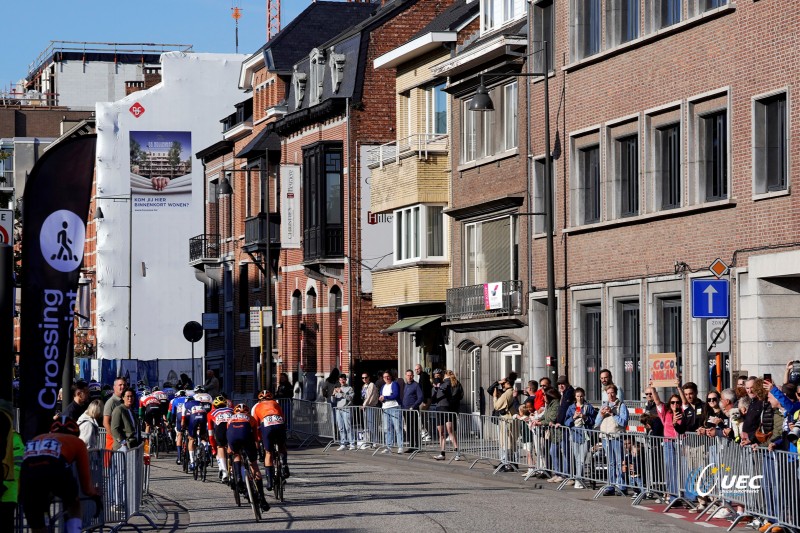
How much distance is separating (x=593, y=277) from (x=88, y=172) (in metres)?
17.3

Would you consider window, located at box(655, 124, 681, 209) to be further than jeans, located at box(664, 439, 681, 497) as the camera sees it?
Yes

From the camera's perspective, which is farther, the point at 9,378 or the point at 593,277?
the point at 593,277

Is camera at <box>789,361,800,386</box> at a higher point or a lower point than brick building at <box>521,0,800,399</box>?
lower

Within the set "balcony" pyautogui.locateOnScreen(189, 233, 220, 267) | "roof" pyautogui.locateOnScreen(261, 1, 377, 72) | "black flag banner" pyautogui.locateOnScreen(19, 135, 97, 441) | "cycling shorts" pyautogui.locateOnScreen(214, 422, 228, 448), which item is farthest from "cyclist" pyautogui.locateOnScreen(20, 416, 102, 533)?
"balcony" pyautogui.locateOnScreen(189, 233, 220, 267)

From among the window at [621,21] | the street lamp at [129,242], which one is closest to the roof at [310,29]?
the street lamp at [129,242]

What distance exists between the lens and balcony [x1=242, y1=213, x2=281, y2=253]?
5869 centimetres

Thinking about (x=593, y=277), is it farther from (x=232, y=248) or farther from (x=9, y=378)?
(x=232, y=248)

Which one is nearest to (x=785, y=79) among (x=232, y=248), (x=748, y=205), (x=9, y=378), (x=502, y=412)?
(x=748, y=205)

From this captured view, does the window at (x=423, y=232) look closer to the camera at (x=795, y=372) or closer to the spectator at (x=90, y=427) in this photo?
the camera at (x=795, y=372)

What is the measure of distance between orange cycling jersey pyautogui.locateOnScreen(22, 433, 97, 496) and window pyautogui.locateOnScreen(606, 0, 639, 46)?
20.0 meters

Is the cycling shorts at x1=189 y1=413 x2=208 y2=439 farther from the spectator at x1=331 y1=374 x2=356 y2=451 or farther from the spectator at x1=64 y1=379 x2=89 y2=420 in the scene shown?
the spectator at x1=331 y1=374 x2=356 y2=451

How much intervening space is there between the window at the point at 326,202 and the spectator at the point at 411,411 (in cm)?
1784

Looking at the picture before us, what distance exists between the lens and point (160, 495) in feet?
82.6

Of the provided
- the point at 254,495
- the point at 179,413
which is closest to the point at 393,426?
the point at 179,413
